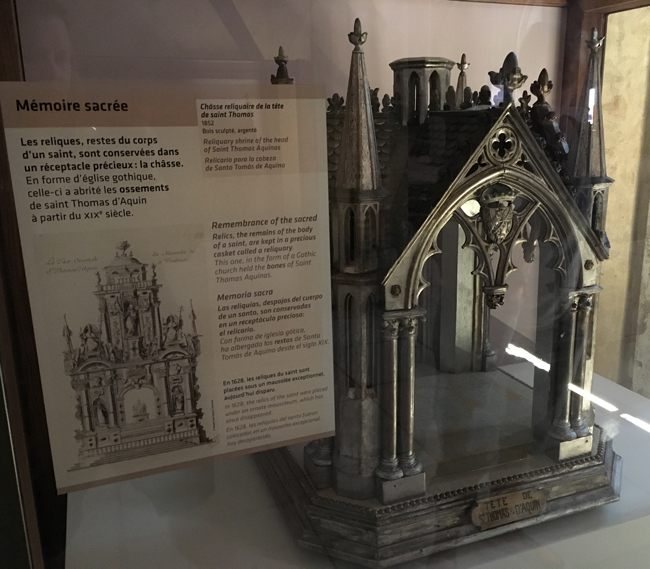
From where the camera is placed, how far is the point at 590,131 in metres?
1.69

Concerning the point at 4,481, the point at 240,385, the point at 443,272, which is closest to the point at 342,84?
the point at 240,385

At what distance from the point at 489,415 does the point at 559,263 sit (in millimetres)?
667

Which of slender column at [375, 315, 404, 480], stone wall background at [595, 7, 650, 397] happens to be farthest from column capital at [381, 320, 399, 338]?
stone wall background at [595, 7, 650, 397]

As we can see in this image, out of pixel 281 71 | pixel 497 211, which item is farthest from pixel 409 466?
pixel 281 71

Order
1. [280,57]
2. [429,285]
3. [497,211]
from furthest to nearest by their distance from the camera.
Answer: [429,285] → [497,211] → [280,57]

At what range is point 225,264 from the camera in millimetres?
1406

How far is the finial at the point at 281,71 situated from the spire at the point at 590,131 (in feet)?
2.83

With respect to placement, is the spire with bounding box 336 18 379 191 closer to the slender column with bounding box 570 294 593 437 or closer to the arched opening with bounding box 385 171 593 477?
the arched opening with bounding box 385 171 593 477

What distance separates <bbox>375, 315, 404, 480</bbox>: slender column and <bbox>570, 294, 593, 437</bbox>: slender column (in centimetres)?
63

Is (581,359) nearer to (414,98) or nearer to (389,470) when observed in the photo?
(389,470)

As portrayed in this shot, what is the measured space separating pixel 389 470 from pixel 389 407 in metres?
0.19

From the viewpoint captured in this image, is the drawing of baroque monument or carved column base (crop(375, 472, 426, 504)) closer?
the drawing of baroque monument

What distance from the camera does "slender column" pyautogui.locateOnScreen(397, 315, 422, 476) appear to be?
1.64 meters

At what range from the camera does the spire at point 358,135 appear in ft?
4.65
